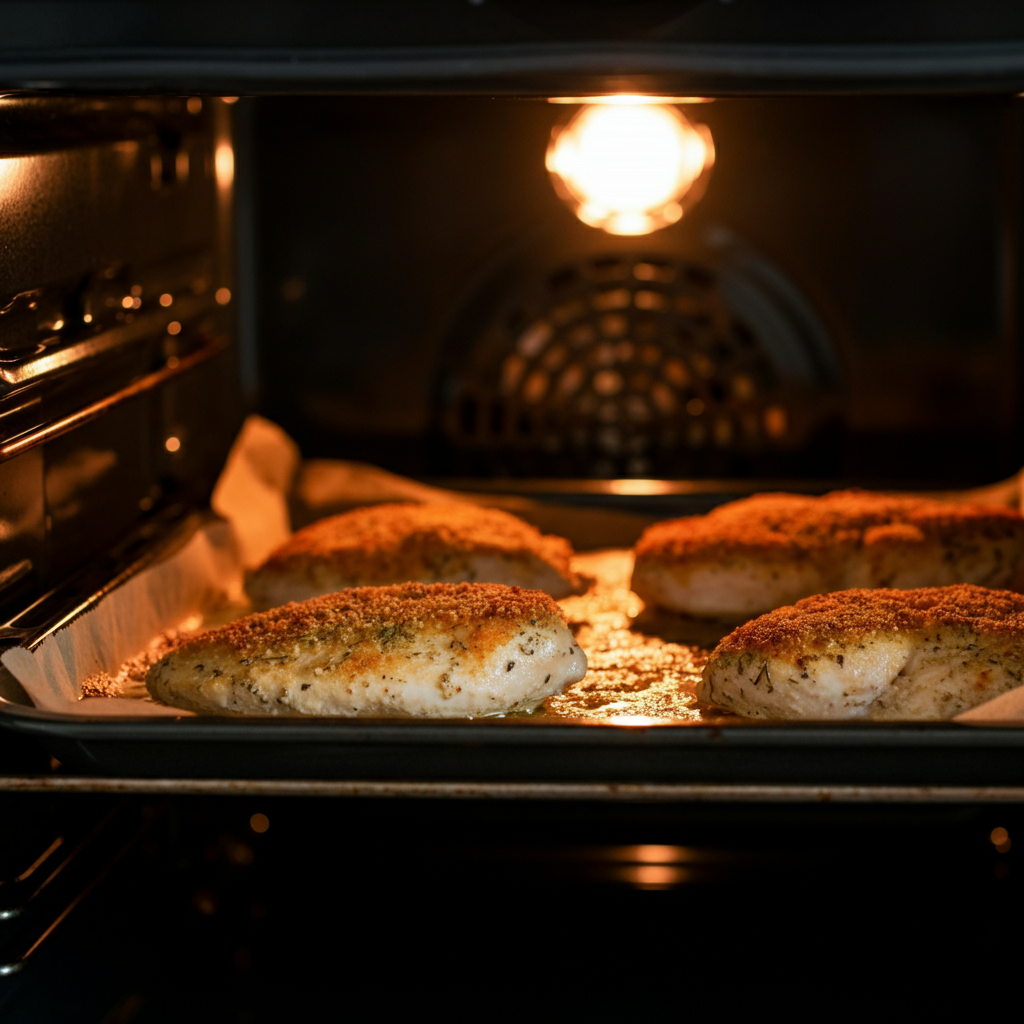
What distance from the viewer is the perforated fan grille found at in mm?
2318

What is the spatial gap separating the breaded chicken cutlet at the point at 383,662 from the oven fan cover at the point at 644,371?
0.78 metres

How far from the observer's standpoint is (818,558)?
2023 mm

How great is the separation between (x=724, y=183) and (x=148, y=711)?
140 cm

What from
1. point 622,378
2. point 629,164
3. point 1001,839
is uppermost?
point 629,164

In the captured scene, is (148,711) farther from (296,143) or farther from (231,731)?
(296,143)

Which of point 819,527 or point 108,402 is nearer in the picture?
point 108,402

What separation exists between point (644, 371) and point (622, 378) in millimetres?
41

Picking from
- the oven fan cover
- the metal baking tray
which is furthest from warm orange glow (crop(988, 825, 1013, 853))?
the oven fan cover

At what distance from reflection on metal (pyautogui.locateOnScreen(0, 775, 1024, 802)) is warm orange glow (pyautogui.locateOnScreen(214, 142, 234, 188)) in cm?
133

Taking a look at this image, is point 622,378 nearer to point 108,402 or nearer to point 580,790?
point 108,402

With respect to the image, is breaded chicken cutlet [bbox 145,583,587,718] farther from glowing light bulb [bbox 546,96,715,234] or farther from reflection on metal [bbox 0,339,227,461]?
glowing light bulb [bbox 546,96,715,234]

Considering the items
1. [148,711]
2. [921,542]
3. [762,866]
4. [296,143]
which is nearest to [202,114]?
[296,143]

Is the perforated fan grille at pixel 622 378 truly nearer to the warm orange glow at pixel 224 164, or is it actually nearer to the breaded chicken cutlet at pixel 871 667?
the warm orange glow at pixel 224 164

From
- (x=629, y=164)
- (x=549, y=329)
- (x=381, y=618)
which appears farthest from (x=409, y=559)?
(x=629, y=164)
